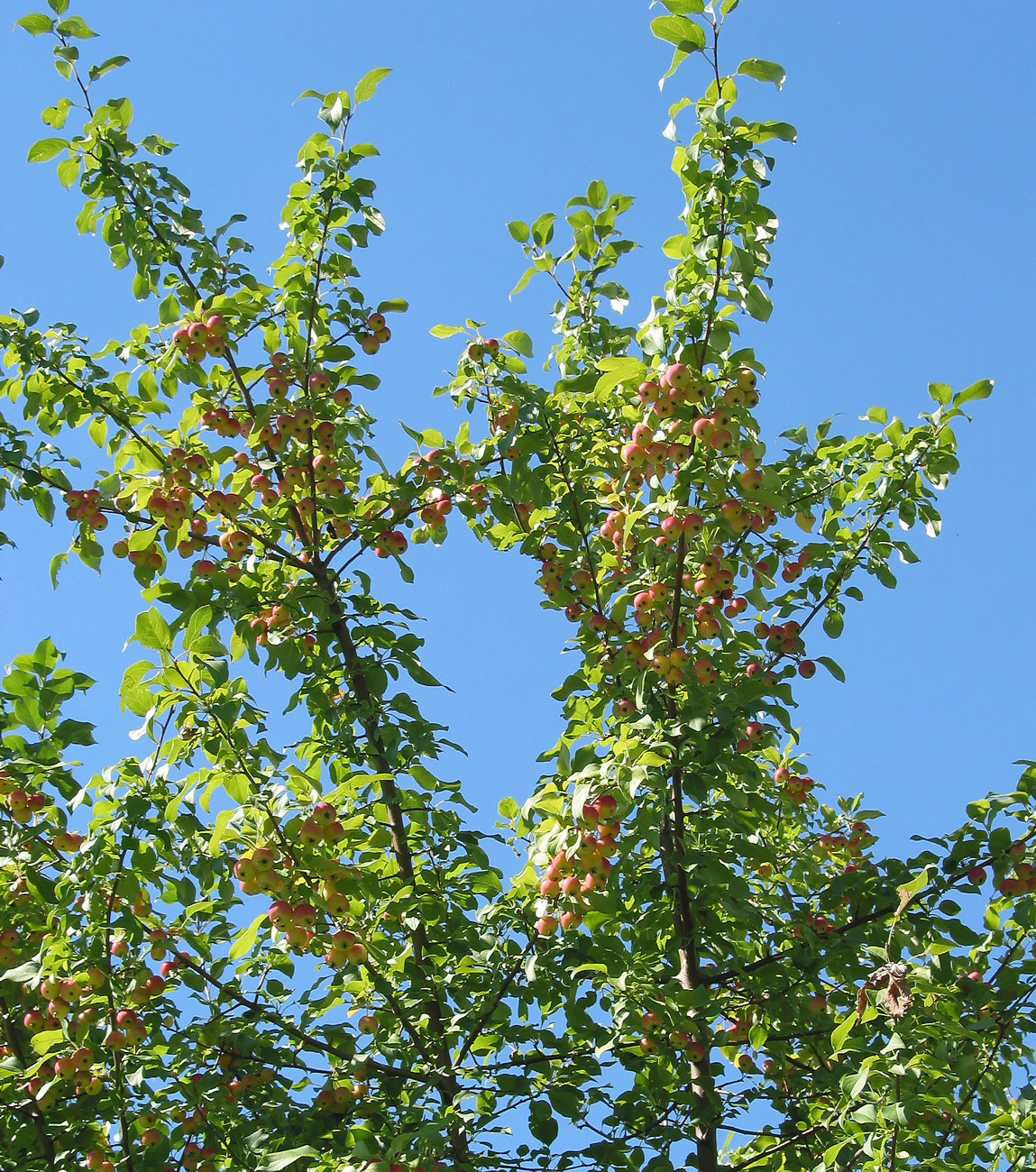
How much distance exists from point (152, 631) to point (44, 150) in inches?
84.5

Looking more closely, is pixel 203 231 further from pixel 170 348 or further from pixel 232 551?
pixel 232 551

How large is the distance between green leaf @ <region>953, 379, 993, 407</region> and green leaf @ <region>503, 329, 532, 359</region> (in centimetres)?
148

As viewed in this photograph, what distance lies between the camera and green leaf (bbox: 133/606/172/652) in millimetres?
3119

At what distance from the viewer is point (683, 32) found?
3168 millimetres

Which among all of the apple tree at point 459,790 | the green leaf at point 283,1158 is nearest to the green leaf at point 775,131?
the apple tree at point 459,790

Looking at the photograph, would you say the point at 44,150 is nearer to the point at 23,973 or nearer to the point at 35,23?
the point at 35,23

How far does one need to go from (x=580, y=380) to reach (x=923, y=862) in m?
1.93

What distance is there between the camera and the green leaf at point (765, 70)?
317 cm

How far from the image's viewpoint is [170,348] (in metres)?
4.16

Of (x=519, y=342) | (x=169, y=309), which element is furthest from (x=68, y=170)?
(x=519, y=342)

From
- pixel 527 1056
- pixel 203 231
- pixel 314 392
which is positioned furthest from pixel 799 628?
pixel 203 231

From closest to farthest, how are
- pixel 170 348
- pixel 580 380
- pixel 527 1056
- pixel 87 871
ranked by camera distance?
pixel 87 871, pixel 527 1056, pixel 580 380, pixel 170 348

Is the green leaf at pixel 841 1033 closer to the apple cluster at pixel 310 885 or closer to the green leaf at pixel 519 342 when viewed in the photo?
the apple cluster at pixel 310 885

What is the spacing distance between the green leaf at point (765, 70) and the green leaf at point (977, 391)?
4.12ft
